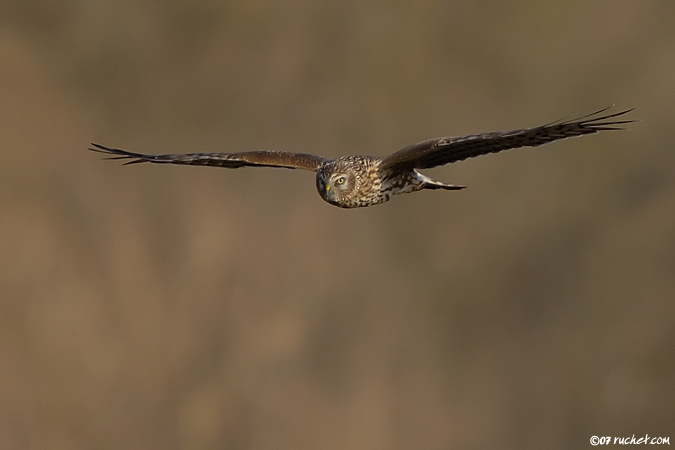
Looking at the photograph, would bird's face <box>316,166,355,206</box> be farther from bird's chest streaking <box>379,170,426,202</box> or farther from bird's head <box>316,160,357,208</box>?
bird's chest streaking <box>379,170,426,202</box>

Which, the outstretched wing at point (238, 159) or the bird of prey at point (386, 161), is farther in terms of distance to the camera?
the outstretched wing at point (238, 159)

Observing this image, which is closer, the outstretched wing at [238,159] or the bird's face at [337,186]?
the bird's face at [337,186]

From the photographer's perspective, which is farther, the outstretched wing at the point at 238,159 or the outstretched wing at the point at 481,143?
the outstretched wing at the point at 238,159

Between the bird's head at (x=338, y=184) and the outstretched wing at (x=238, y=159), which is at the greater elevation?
the outstretched wing at (x=238, y=159)

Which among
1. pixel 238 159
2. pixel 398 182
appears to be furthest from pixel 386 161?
pixel 238 159

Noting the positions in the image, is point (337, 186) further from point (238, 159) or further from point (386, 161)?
point (238, 159)

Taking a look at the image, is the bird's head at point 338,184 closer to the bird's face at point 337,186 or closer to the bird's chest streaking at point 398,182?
the bird's face at point 337,186
